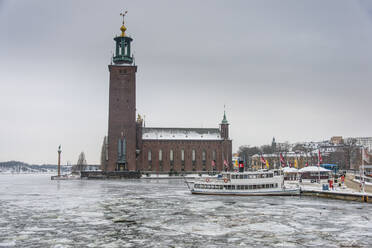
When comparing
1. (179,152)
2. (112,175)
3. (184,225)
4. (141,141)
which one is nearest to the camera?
(184,225)

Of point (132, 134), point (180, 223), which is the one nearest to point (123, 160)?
point (132, 134)

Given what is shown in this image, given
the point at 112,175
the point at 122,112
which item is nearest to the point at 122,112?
the point at 122,112

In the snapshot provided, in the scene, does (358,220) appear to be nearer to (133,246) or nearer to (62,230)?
(133,246)

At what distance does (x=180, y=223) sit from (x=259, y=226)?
5.78 m

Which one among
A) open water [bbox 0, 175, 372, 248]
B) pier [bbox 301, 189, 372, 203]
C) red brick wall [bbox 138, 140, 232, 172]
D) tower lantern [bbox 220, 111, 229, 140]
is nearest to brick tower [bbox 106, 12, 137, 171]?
red brick wall [bbox 138, 140, 232, 172]

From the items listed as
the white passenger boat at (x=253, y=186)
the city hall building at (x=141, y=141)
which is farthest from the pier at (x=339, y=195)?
the city hall building at (x=141, y=141)

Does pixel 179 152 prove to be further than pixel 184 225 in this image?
Yes

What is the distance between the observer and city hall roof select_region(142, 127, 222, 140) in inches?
4919

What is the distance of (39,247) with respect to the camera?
19531 mm

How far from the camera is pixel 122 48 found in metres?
113

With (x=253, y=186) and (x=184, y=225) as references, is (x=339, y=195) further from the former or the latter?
(x=184, y=225)

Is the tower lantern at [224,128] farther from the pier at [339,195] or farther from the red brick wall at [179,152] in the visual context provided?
the pier at [339,195]

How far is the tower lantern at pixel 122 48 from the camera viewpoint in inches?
4437

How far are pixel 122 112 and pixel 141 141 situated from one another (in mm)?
14590
